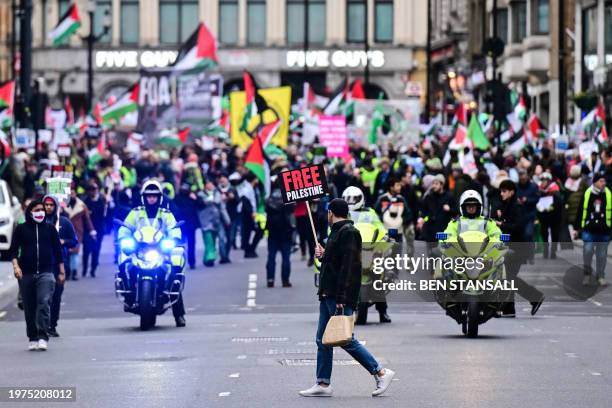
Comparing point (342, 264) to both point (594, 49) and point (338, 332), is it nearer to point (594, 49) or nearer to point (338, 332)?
point (338, 332)

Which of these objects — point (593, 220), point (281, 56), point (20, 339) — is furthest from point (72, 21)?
point (281, 56)

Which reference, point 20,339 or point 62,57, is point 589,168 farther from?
point 62,57

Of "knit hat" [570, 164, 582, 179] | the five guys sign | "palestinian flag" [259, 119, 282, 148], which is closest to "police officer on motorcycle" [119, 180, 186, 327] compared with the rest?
the five guys sign

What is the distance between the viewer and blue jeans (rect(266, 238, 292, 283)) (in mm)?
26906

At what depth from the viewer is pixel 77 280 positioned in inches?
1135

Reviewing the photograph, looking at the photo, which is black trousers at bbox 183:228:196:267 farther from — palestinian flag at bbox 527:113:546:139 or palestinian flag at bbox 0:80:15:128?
palestinian flag at bbox 527:113:546:139

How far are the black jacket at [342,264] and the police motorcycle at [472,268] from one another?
487cm

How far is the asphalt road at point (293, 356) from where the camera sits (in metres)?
13.9

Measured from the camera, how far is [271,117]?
45156 mm

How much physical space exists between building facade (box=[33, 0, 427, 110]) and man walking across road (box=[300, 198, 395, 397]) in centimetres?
8723

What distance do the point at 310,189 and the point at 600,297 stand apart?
9152 mm

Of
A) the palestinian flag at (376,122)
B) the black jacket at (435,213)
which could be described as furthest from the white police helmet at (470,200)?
the palestinian flag at (376,122)

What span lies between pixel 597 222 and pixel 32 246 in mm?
10063

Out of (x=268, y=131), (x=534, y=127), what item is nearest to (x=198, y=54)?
(x=268, y=131)
